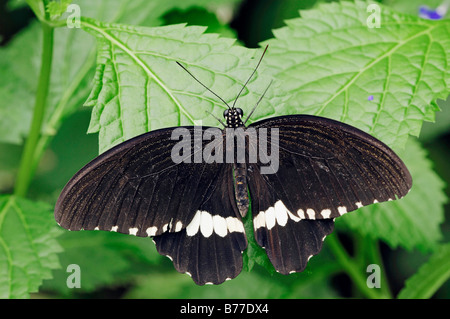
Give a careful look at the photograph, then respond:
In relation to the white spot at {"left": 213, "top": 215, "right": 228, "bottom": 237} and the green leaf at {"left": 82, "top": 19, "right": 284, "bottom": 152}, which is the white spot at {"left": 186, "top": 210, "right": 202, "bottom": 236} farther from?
the green leaf at {"left": 82, "top": 19, "right": 284, "bottom": 152}

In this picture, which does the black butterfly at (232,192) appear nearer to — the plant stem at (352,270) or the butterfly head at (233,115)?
the butterfly head at (233,115)

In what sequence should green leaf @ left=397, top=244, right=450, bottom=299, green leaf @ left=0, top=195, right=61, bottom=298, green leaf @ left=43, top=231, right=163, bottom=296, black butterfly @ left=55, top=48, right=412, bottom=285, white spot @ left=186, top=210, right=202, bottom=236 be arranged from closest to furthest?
black butterfly @ left=55, top=48, right=412, bottom=285
white spot @ left=186, top=210, right=202, bottom=236
green leaf @ left=0, top=195, right=61, bottom=298
green leaf @ left=397, top=244, right=450, bottom=299
green leaf @ left=43, top=231, right=163, bottom=296

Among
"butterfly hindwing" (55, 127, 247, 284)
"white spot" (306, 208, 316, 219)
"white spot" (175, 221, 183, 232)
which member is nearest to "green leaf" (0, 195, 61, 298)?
"butterfly hindwing" (55, 127, 247, 284)

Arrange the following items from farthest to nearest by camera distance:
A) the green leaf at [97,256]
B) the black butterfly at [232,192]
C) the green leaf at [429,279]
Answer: the green leaf at [97,256]
the green leaf at [429,279]
the black butterfly at [232,192]

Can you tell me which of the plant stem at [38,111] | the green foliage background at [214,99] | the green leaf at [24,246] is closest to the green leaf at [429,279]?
the green foliage background at [214,99]

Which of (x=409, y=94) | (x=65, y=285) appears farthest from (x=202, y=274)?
(x=65, y=285)

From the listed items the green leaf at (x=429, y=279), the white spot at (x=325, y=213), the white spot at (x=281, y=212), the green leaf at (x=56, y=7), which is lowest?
the green leaf at (x=429, y=279)
